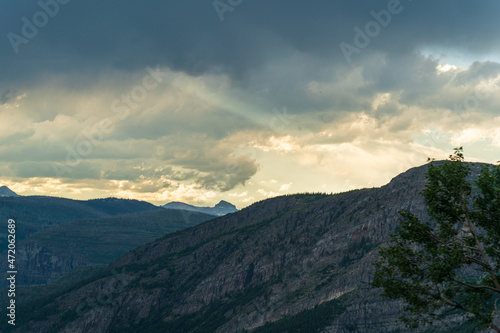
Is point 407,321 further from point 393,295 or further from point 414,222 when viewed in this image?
point 414,222

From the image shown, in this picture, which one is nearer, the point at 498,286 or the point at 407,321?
the point at 498,286

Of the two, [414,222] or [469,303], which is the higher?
[414,222]

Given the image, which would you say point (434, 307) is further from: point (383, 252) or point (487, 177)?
point (487, 177)

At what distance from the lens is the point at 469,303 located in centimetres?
7231

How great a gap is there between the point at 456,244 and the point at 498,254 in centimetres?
760

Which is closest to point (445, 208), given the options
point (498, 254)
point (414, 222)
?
point (414, 222)

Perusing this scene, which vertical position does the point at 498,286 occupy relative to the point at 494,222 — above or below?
below

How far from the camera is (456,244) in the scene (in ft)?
232

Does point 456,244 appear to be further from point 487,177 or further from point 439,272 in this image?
point 487,177

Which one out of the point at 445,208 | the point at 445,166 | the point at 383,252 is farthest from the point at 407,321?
the point at 445,166

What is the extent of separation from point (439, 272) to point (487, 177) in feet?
44.5

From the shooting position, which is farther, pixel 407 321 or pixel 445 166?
pixel 407 321

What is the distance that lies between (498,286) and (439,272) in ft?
23.7

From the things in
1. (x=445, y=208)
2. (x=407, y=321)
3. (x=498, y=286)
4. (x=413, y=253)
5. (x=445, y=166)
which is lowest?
(x=407, y=321)
